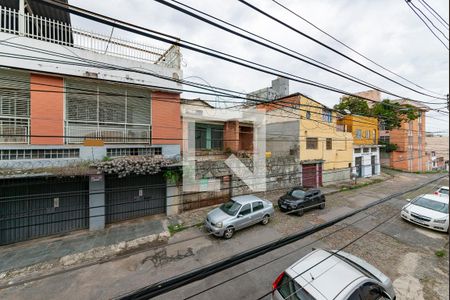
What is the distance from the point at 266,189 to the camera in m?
13.7

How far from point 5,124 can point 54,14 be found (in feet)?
17.6

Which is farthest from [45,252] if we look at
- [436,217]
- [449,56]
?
[436,217]

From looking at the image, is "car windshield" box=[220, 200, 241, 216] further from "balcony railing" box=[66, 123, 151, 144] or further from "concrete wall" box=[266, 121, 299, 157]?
"concrete wall" box=[266, 121, 299, 157]

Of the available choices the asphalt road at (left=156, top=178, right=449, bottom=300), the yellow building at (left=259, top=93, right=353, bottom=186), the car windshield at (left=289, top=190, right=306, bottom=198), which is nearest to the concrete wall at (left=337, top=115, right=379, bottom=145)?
the yellow building at (left=259, top=93, right=353, bottom=186)

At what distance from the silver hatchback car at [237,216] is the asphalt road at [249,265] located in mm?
392

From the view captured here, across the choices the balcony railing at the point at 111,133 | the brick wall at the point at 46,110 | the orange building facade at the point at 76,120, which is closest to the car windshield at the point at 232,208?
the orange building facade at the point at 76,120

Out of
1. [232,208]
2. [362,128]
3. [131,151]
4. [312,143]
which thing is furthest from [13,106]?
[362,128]

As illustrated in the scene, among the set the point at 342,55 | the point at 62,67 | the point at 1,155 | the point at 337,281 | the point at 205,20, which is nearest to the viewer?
the point at 205,20

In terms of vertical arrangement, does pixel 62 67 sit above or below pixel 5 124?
above

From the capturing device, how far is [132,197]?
9.38 m

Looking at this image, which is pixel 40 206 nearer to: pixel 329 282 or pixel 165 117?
pixel 165 117

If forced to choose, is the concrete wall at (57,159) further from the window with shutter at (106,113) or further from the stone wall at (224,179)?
the stone wall at (224,179)

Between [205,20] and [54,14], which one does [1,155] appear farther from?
[205,20]

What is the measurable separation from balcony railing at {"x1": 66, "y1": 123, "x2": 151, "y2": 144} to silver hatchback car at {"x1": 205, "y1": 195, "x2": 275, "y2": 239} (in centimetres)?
450
